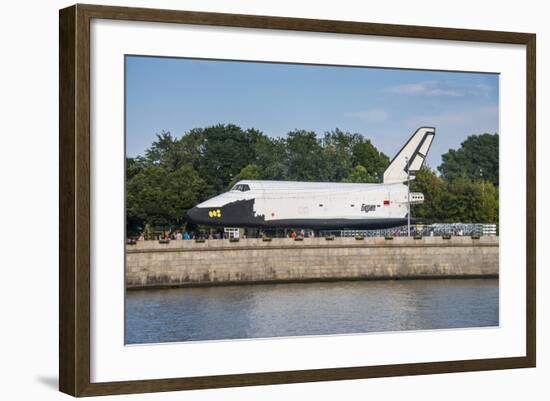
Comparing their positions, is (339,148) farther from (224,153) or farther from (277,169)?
(224,153)

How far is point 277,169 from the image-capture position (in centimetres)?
1375

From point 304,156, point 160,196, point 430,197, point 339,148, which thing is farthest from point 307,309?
point 430,197

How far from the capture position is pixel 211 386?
499 inches

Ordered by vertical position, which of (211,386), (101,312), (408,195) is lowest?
(211,386)

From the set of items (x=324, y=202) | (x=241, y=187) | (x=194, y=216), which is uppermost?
(x=241, y=187)

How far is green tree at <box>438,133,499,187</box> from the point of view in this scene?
14.5m

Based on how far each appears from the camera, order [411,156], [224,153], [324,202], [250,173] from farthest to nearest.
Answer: [411,156]
[324,202]
[250,173]
[224,153]

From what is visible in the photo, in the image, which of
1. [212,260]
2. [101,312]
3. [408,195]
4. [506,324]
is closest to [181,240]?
[212,260]

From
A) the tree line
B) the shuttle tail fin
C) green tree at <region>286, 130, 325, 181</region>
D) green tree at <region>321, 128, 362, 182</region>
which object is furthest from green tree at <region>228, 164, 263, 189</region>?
the shuttle tail fin

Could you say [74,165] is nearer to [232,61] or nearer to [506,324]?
[232,61]

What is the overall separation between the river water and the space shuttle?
799 mm

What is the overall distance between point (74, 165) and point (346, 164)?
11.7 feet

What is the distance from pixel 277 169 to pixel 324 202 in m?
0.69

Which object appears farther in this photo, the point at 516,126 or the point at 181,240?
the point at 516,126
